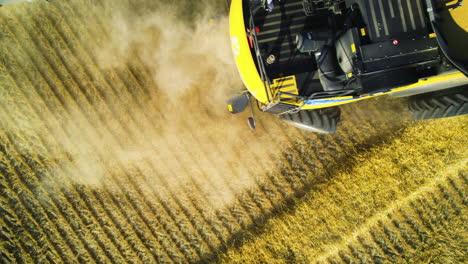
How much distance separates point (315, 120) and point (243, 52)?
182cm

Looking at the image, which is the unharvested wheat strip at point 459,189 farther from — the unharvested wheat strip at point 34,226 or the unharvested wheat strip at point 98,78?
the unharvested wheat strip at point 34,226

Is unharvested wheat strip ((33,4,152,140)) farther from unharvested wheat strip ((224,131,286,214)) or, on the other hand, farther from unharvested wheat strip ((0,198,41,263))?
unharvested wheat strip ((0,198,41,263))

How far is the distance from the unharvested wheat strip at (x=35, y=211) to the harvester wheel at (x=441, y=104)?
22.4 feet

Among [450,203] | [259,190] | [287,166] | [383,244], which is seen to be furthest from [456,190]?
[259,190]

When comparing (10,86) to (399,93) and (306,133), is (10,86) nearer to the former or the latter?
(306,133)

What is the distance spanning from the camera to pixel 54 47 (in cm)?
566

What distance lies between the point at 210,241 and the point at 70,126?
3540 mm

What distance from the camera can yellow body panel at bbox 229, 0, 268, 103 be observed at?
4.46 meters

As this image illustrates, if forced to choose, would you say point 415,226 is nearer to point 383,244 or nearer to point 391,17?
point 383,244

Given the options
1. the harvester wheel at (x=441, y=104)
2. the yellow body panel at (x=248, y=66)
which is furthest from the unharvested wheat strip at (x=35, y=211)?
the harvester wheel at (x=441, y=104)

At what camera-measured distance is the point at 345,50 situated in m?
4.03

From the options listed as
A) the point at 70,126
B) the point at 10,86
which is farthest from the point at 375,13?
the point at 10,86

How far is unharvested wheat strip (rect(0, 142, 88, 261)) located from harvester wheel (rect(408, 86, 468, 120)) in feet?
22.4

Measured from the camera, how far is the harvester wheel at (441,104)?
4.99 meters
